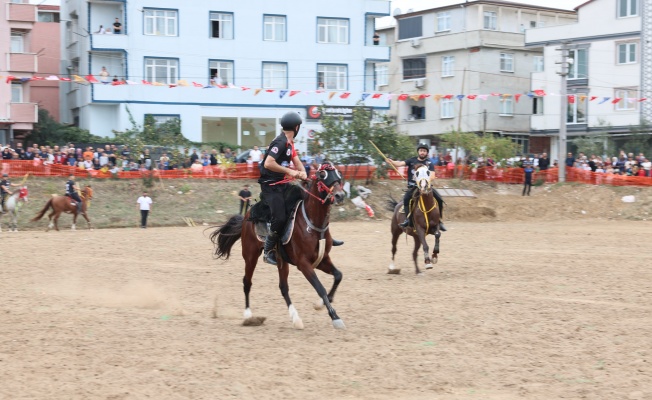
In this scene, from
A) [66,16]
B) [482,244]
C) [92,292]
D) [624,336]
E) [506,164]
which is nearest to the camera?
[624,336]

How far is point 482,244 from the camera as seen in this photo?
82.6 feet

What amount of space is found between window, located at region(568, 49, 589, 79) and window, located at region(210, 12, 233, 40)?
21906 mm

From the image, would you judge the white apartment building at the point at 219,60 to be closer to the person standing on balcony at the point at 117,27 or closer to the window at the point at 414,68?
the person standing on balcony at the point at 117,27

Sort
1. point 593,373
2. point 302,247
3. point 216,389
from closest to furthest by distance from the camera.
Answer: point 216,389
point 593,373
point 302,247

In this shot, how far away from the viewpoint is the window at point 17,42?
5031cm

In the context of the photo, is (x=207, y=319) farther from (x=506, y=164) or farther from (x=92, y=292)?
(x=506, y=164)

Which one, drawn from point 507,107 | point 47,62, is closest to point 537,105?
point 507,107

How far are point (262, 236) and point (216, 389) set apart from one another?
4.16 meters

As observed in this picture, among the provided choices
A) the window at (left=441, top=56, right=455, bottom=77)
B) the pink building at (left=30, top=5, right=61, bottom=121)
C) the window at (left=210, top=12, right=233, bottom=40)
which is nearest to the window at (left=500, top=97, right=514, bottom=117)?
the window at (left=441, top=56, right=455, bottom=77)

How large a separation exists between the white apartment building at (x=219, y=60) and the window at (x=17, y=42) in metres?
3.61

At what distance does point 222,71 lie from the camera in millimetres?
53312

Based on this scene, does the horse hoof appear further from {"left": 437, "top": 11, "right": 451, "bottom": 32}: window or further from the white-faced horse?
{"left": 437, "top": 11, "right": 451, "bottom": 32}: window

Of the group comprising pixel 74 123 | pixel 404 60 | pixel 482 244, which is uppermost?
pixel 404 60

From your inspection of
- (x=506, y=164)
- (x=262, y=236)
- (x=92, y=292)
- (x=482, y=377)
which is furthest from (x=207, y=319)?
(x=506, y=164)
